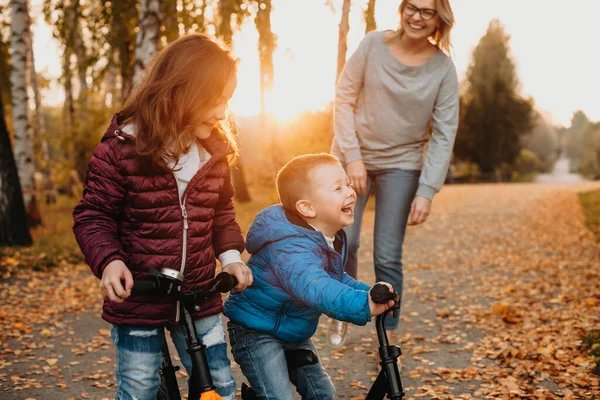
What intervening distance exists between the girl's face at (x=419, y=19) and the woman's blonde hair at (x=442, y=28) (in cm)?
4

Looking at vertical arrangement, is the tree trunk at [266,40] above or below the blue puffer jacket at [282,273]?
above

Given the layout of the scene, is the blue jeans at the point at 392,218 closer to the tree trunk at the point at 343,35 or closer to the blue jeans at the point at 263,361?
the blue jeans at the point at 263,361

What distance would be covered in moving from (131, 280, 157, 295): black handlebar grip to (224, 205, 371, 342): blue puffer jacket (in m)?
0.56

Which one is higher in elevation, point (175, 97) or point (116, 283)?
point (175, 97)

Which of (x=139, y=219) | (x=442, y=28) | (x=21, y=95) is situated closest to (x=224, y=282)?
(x=139, y=219)

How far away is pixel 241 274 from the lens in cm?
247

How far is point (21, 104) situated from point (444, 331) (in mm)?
10403

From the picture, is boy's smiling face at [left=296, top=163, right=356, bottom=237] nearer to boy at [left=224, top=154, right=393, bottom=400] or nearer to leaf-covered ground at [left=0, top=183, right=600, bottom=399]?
boy at [left=224, top=154, right=393, bottom=400]

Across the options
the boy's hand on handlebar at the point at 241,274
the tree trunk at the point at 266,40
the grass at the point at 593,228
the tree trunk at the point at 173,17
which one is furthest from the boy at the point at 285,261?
the tree trunk at the point at 173,17

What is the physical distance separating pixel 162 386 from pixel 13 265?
6669mm

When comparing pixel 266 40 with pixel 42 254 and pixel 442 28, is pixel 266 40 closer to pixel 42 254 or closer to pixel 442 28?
pixel 42 254

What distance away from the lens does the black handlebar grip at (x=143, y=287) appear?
2137 millimetres

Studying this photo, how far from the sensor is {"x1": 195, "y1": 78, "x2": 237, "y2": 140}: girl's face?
2.53 metres

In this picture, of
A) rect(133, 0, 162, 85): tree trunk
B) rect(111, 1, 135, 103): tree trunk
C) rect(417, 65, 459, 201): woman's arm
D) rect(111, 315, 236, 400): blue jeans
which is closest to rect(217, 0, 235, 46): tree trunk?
rect(111, 1, 135, 103): tree trunk
